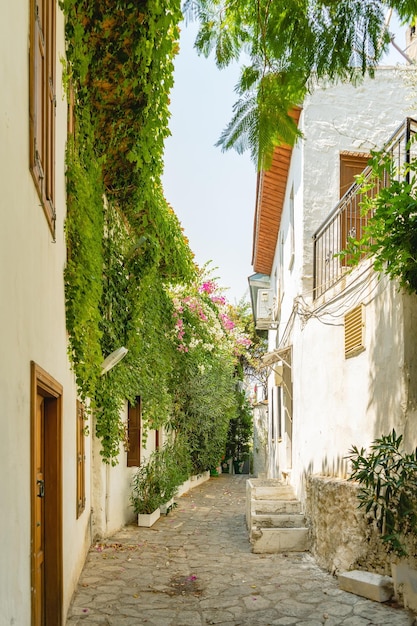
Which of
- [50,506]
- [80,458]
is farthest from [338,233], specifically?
[50,506]

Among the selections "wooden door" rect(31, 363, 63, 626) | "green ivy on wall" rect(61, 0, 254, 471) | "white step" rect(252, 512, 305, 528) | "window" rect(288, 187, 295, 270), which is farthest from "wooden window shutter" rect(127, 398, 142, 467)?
"wooden door" rect(31, 363, 63, 626)

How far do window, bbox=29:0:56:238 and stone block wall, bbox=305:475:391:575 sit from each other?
428 cm

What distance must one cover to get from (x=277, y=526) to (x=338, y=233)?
4.19 m

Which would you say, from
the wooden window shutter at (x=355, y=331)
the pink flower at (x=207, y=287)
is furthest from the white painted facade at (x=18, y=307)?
the pink flower at (x=207, y=287)

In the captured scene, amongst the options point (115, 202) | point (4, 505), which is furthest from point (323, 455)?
point (4, 505)

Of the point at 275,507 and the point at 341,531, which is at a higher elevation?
the point at 341,531

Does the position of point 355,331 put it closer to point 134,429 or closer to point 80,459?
point 80,459

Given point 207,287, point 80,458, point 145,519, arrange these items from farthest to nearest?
1. point 207,287
2. point 145,519
3. point 80,458

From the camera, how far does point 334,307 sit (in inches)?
340

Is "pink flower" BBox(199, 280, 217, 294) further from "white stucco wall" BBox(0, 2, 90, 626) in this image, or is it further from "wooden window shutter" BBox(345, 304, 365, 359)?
"white stucco wall" BBox(0, 2, 90, 626)

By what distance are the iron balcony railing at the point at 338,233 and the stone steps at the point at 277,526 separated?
10.4 ft

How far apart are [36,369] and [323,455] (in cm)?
591

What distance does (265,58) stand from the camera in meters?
4.18

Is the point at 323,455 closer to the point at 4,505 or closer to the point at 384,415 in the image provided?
the point at 384,415
